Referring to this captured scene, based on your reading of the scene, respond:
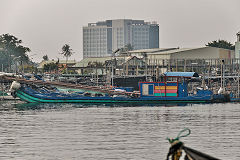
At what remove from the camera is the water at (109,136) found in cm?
3797

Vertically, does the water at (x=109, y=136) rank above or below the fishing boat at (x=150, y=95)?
below

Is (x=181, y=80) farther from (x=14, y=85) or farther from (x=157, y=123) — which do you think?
(x=157, y=123)

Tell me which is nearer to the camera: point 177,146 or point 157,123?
point 177,146

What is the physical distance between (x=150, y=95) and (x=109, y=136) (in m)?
55.1

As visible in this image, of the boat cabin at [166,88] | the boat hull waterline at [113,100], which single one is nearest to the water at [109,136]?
Result: the boat hull waterline at [113,100]

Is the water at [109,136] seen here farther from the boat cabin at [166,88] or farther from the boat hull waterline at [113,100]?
the boat cabin at [166,88]

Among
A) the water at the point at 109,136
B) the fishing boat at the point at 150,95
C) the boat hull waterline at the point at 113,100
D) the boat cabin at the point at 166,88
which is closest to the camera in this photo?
the water at the point at 109,136

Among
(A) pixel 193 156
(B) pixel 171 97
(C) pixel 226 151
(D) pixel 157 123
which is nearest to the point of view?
(A) pixel 193 156

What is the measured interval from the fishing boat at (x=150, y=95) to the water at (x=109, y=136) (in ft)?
105

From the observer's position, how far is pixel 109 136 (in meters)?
47.5

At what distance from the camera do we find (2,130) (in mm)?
53688

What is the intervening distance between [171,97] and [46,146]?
2417 inches

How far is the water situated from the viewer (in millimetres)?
37969

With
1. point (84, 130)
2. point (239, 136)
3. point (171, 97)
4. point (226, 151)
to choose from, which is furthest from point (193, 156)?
point (171, 97)
